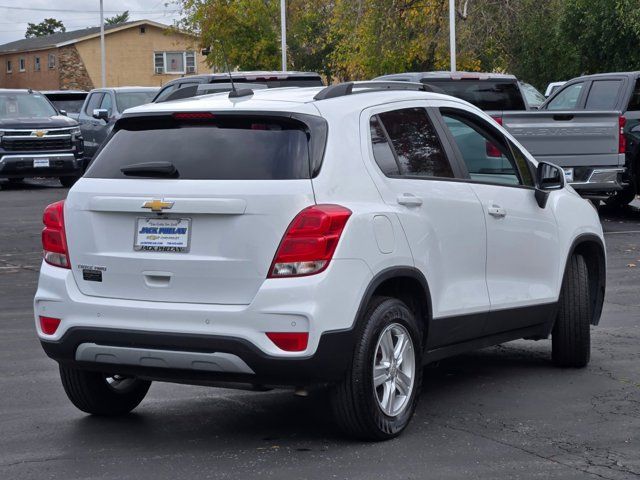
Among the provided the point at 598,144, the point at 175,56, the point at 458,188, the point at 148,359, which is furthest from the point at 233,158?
the point at 175,56

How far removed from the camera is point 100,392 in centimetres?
701

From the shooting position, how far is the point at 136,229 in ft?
20.8

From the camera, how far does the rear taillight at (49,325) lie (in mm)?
6469

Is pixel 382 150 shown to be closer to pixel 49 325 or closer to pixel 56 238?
pixel 56 238

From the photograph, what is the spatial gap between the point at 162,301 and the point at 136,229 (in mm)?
392

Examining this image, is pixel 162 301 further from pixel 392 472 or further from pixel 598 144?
pixel 598 144

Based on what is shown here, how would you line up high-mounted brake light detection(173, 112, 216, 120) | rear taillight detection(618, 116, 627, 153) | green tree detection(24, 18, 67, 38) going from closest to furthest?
high-mounted brake light detection(173, 112, 216, 120)
rear taillight detection(618, 116, 627, 153)
green tree detection(24, 18, 67, 38)

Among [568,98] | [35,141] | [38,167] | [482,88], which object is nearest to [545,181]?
[482,88]

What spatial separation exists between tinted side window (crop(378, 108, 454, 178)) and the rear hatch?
62cm

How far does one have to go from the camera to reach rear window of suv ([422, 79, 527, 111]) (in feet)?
59.8

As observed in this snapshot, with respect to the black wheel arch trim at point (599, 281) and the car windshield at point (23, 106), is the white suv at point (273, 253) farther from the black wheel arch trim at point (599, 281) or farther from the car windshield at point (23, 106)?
the car windshield at point (23, 106)

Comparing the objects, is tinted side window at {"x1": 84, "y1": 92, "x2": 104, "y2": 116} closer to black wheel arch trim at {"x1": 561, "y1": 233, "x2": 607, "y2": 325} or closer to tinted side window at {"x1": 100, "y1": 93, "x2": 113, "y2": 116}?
tinted side window at {"x1": 100, "y1": 93, "x2": 113, "y2": 116}

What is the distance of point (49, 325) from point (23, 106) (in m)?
22.0

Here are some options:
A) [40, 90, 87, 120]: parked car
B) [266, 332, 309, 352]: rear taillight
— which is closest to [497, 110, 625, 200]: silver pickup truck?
[266, 332, 309, 352]: rear taillight
